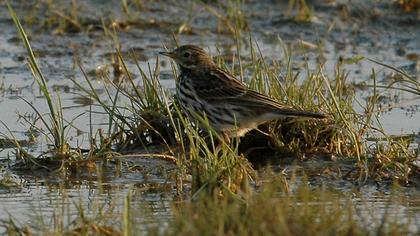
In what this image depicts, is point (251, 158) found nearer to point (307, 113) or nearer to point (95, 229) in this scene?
point (307, 113)

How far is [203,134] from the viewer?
9695 mm

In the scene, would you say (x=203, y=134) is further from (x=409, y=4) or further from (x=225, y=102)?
(x=409, y=4)

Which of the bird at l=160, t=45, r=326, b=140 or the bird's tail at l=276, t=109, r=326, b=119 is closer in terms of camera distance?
the bird's tail at l=276, t=109, r=326, b=119

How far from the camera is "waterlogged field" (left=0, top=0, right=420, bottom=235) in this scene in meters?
6.68

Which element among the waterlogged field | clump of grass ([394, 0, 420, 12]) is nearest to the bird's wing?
the waterlogged field

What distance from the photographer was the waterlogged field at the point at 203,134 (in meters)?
6.68

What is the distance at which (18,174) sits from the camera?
9023mm

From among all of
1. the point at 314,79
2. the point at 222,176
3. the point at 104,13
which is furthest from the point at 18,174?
the point at 104,13

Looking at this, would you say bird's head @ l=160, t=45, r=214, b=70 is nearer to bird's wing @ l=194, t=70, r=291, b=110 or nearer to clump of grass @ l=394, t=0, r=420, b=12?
bird's wing @ l=194, t=70, r=291, b=110

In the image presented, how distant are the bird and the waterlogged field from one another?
0.16 metres

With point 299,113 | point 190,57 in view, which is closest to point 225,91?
point 190,57

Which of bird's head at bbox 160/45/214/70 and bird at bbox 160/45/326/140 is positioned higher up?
bird's head at bbox 160/45/214/70

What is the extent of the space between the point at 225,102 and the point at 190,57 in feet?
2.06

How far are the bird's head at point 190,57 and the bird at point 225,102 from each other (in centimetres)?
7
